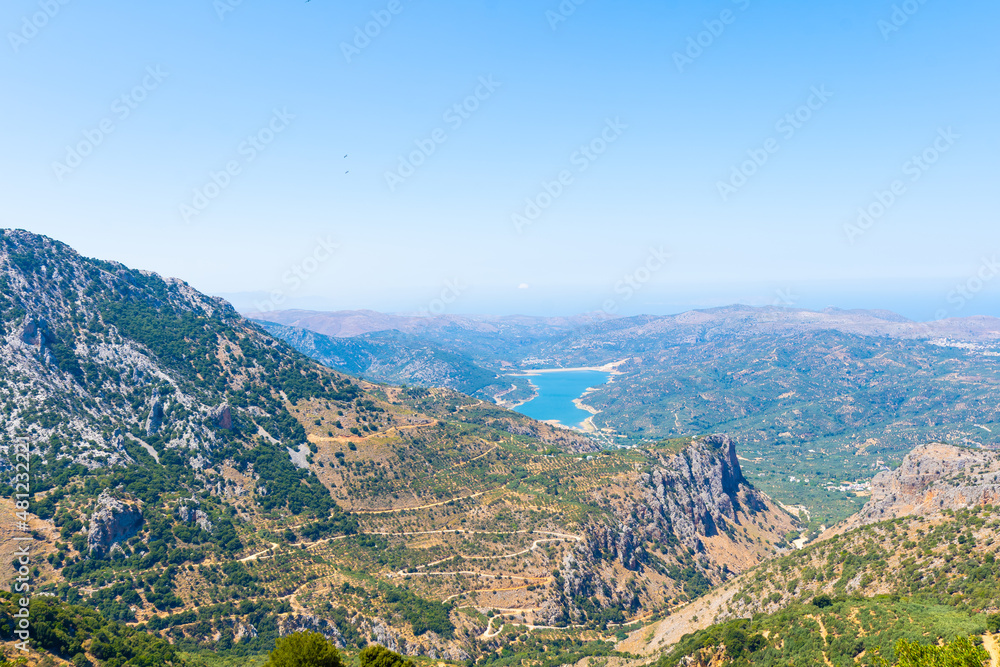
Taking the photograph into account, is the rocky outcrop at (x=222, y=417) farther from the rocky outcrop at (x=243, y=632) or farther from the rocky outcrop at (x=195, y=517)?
the rocky outcrop at (x=243, y=632)

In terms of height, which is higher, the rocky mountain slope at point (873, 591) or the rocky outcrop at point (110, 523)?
the rocky outcrop at point (110, 523)

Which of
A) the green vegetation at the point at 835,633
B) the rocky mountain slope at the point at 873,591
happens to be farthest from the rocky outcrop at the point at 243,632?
the rocky mountain slope at the point at 873,591

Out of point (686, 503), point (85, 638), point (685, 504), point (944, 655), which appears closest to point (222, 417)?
point (85, 638)

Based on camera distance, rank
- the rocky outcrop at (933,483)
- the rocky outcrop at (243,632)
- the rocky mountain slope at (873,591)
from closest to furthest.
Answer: the rocky mountain slope at (873,591) < the rocky outcrop at (243,632) < the rocky outcrop at (933,483)

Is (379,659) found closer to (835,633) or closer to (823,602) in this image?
(835,633)

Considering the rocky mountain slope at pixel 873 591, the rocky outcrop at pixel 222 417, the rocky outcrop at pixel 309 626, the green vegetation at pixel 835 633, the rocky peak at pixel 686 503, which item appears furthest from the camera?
the rocky outcrop at pixel 222 417

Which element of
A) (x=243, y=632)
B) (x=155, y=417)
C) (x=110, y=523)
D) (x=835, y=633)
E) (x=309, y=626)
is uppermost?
(x=155, y=417)

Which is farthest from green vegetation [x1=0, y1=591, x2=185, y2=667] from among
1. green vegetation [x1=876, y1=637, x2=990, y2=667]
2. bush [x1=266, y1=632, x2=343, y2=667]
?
green vegetation [x1=876, y1=637, x2=990, y2=667]
